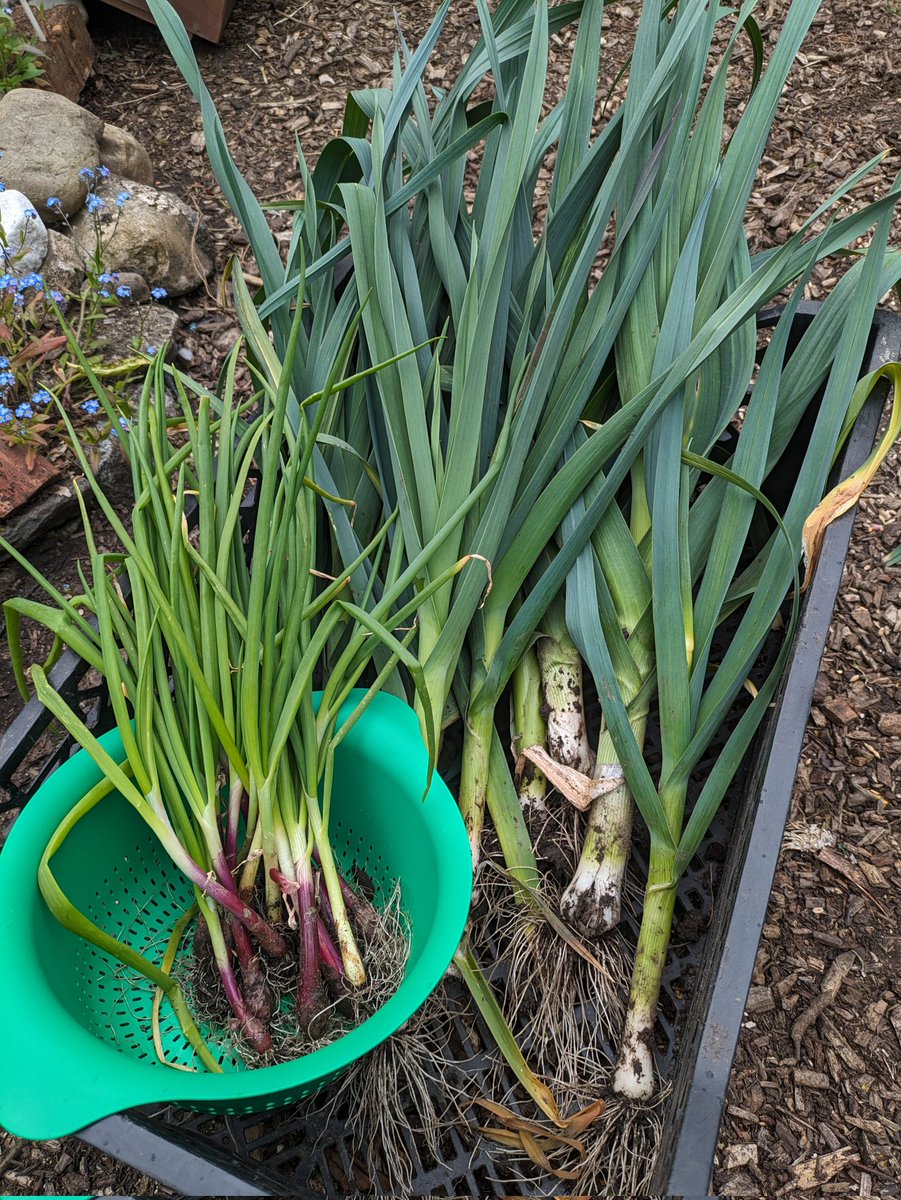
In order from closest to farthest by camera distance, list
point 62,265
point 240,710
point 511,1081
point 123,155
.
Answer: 1. point 240,710
2. point 511,1081
3. point 62,265
4. point 123,155

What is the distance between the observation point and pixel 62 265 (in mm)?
1807

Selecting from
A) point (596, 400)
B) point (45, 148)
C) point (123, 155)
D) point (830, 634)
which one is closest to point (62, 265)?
point (45, 148)

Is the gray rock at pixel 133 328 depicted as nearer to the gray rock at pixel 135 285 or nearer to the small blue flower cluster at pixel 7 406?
the gray rock at pixel 135 285

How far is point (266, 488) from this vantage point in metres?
0.84

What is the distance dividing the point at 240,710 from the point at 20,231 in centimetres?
130

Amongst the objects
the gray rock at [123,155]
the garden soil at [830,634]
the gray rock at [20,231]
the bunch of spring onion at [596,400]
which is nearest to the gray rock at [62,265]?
the gray rock at [20,231]

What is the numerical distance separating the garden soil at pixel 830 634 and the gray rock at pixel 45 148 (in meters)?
0.32

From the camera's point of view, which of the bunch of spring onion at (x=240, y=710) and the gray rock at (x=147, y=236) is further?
the gray rock at (x=147, y=236)

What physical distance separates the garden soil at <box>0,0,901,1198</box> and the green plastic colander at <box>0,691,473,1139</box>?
0.41 metres

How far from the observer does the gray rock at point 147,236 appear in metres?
1.92

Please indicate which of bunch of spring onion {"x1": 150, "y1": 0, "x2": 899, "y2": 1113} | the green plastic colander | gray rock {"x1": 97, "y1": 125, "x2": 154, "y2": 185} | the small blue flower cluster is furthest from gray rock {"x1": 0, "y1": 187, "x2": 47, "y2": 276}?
the green plastic colander

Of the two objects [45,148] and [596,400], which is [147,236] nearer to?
Result: [45,148]

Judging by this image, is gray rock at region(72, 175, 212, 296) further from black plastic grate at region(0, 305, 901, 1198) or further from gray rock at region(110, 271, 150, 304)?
black plastic grate at region(0, 305, 901, 1198)

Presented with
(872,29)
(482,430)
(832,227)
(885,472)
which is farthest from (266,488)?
(872,29)
